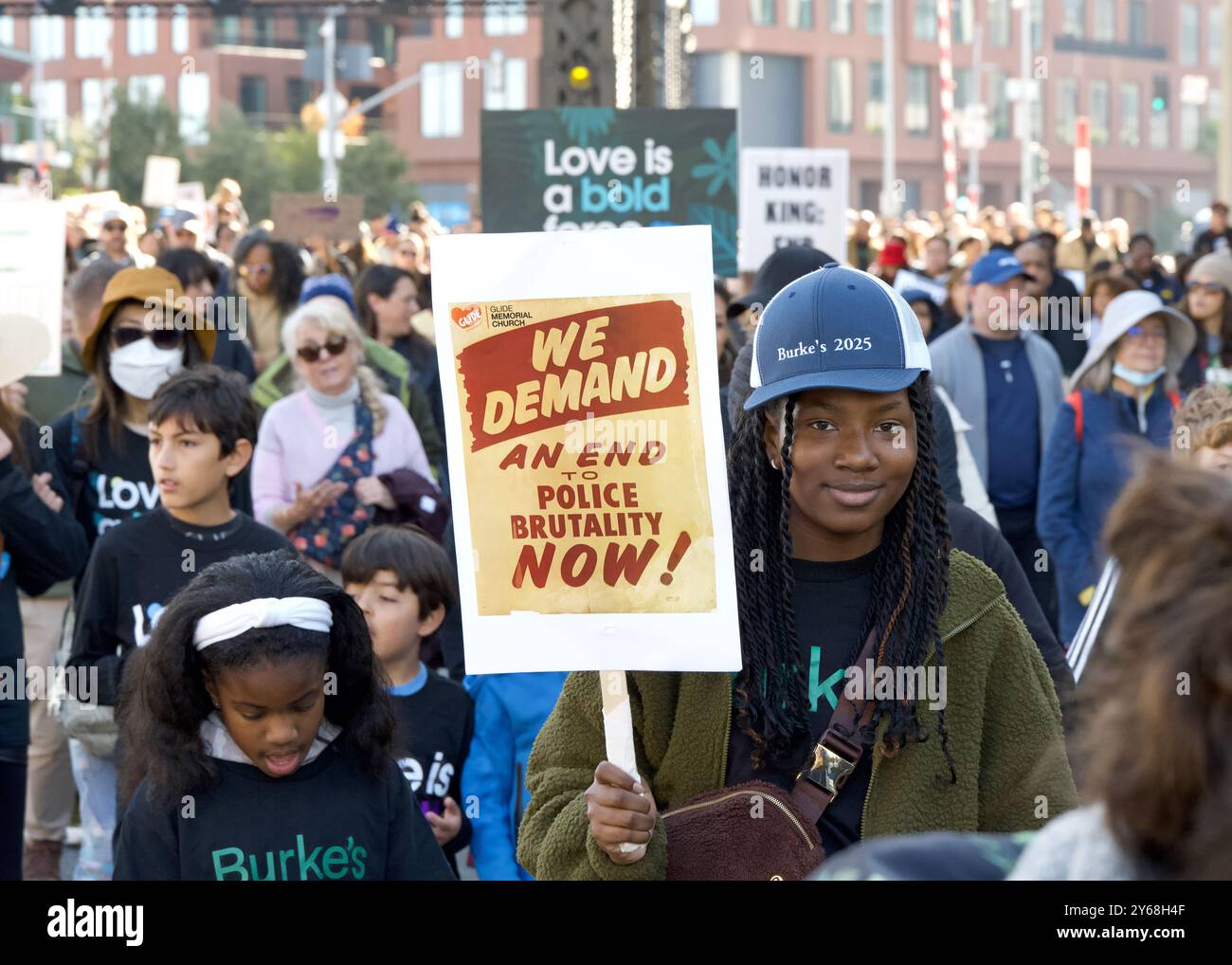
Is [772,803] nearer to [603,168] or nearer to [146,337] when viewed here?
[146,337]

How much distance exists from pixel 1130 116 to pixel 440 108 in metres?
29.4

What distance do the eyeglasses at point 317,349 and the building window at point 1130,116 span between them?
76.5 meters

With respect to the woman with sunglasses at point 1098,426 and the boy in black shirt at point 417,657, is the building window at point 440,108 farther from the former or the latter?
the boy in black shirt at point 417,657

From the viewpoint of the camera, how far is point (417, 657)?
16.9ft

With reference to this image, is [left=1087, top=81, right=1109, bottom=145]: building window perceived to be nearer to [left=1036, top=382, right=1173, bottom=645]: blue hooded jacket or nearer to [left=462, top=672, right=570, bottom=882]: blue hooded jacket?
[left=1036, top=382, right=1173, bottom=645]: blue hooded jacket

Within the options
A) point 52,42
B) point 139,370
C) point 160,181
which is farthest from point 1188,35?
point 139,370

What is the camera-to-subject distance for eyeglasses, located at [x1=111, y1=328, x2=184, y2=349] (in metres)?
6.21

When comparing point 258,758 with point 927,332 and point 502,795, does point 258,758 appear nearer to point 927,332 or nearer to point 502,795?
point 502,795

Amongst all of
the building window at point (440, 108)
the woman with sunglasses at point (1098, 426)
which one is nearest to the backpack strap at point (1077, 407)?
the woman with sunglasses at point (1098, 426)

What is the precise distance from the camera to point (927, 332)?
11.5m

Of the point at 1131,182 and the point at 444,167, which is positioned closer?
the point at 444,167

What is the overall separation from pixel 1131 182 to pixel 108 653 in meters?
78.8
